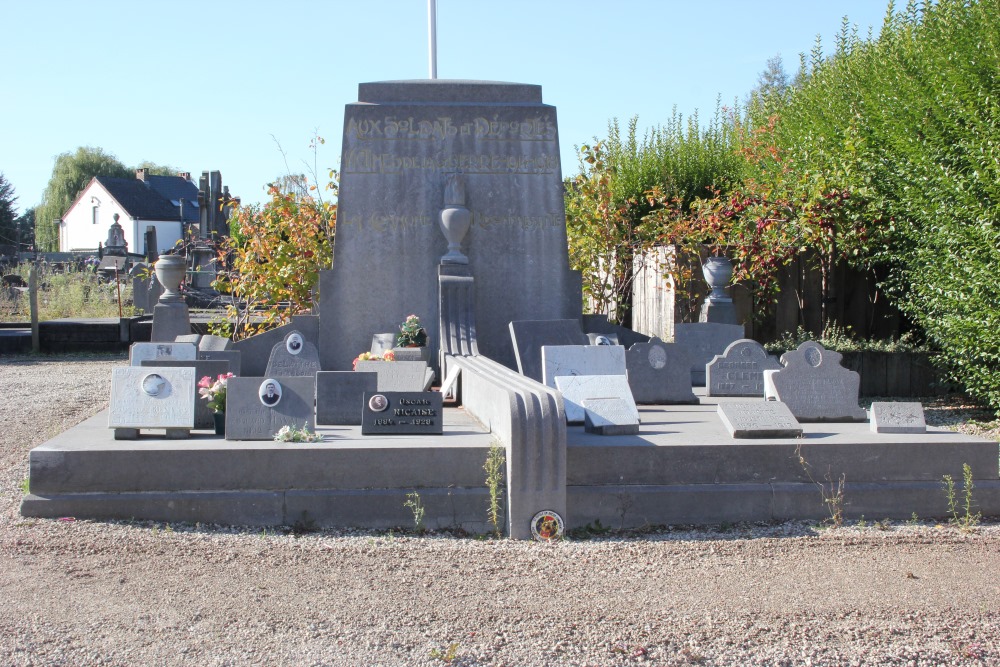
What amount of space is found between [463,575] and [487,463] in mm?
1068

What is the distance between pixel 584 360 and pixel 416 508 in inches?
99.7

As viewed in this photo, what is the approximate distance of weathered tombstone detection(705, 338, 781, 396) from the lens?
9.06 meters

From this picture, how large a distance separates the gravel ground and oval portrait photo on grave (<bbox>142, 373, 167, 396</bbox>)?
104 cm

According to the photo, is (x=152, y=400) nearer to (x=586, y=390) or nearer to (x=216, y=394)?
(x=216, y=394)

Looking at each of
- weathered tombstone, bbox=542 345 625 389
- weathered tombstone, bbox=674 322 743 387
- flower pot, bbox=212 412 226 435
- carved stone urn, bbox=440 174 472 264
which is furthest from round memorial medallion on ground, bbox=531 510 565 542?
weathered tombstone, bbox=674 322 743 387

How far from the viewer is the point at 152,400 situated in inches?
258

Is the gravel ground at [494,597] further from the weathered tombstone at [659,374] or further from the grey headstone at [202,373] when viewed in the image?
the weathered tombstone at [659,374]

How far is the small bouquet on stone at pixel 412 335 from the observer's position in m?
9.60

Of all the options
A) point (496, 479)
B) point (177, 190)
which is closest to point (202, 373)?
point (496, 479)

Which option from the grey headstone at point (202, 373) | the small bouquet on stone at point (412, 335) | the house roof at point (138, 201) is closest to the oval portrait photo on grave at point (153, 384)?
the grey headstone at point (202, 373)

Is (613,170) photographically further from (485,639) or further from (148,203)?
(148,203)

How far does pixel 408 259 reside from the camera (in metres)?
10.5

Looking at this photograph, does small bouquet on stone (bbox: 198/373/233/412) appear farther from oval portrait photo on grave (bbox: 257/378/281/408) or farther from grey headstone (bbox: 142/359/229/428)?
oval portrait photo on grave (bbox: 257/378/281/408)

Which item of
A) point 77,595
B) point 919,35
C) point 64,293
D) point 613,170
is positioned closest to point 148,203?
point 64,293
